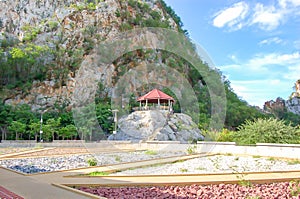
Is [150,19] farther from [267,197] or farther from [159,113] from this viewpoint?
[267,197]

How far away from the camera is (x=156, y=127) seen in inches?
909

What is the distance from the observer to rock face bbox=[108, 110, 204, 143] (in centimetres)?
2255

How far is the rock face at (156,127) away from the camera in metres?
22.5

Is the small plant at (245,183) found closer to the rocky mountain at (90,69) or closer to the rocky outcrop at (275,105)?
the rocky mountain at (90,69)

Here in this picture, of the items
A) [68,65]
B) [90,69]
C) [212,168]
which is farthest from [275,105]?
[212,168]

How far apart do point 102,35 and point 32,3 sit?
1689 centimetres

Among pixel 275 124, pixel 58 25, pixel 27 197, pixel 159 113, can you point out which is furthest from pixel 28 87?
pixel 27 197

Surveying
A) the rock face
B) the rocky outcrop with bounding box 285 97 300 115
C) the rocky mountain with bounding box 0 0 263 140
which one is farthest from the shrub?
the rocky outcrop with bounding box 285 97 300 115

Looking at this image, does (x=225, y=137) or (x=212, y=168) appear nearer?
(x=212, y=168)

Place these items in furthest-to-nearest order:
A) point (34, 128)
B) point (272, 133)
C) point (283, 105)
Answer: point (283, 105) → point (34, 128) → point (272, 133)

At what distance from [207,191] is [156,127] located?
1912 centimetres

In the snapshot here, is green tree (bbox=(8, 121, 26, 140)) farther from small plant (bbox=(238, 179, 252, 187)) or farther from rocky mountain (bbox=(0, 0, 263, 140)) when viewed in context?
small plant (bbox=(238, 179, 252, 187))

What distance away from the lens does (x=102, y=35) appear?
4081 cm

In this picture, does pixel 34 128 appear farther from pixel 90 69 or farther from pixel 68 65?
pixel 68 65
